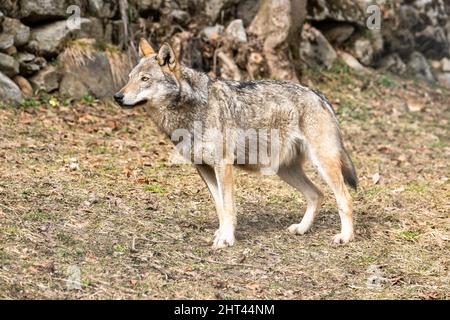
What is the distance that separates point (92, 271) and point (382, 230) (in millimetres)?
3583

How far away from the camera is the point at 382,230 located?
8711 millimetres

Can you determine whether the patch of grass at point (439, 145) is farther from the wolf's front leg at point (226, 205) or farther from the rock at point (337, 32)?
the wolf's front leg at point (226, 205)

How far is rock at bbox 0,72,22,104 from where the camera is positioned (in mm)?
12156

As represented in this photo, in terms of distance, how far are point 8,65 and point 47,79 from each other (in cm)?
74

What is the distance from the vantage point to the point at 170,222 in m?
8.42

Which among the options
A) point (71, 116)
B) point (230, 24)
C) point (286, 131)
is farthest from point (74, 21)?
point (286, 131)

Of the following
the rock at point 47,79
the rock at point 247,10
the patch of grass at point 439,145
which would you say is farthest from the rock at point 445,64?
the rock at point 47,79

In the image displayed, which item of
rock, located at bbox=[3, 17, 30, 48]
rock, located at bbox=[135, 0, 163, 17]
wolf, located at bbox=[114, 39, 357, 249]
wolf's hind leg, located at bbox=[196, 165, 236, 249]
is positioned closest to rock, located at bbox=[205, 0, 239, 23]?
rock, located at bbox=[135, 0, 163, 17]

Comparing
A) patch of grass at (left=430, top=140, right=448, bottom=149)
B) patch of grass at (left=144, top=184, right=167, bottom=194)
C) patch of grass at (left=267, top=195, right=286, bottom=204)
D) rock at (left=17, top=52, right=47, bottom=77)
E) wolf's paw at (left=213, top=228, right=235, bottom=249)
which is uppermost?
wolf's paw at (left=213, top=228, right=235, bottom=249)

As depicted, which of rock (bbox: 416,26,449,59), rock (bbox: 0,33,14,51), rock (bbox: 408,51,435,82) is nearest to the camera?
A: rock (bbox: 0,33,14,51)

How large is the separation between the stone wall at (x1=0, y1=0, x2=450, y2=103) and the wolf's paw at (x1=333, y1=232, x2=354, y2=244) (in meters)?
6.34

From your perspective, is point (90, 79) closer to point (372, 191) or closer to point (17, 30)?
point (17, 30)

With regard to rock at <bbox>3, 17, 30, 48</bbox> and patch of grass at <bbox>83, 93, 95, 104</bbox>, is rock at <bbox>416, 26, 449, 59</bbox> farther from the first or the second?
rock at <bbox>3, 17, 30, 48</bbox>

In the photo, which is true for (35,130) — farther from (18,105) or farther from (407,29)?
(407,29)
